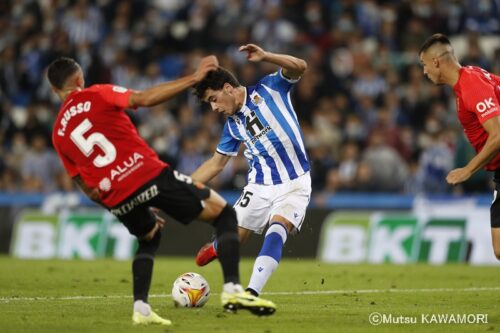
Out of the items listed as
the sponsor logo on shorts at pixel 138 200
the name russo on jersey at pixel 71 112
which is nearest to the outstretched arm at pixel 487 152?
the sponsor logo on shorts at pixel 138 200

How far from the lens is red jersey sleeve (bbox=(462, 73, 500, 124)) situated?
27.3 ft

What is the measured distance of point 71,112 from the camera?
26.6 feet

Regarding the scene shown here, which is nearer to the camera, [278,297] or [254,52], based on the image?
[254,52]

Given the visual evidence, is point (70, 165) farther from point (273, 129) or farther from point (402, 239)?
point (402, 239)

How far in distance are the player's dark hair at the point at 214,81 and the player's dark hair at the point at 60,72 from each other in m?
1.20

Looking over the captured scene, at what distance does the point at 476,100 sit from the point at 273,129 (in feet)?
6.89

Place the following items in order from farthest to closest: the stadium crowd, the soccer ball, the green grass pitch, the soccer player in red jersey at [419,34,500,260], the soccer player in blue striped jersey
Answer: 1. the stadium crowd
2. the soccer ball
3. the soccer player in blue striped jersey
4. the soccer player in red jersey at [419,34,500,260]
5. the green grass pitch

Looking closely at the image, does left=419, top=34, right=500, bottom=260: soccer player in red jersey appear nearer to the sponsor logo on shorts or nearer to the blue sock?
the blue sock

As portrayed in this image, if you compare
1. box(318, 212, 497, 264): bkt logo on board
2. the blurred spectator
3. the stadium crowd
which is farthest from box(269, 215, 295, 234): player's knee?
the blurred spectator

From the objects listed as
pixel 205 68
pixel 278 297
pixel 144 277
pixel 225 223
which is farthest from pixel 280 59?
pixel 278 297

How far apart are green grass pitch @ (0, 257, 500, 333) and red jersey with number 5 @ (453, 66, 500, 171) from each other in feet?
5.39

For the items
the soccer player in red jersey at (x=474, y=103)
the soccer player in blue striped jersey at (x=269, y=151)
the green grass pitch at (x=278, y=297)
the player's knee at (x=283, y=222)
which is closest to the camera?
the green grass pitch at (x=278, y=297)

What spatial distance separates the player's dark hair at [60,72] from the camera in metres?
8.34

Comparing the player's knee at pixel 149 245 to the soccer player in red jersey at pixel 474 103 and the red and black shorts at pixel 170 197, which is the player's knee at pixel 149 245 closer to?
the red and black shorts at pixel 170 197
